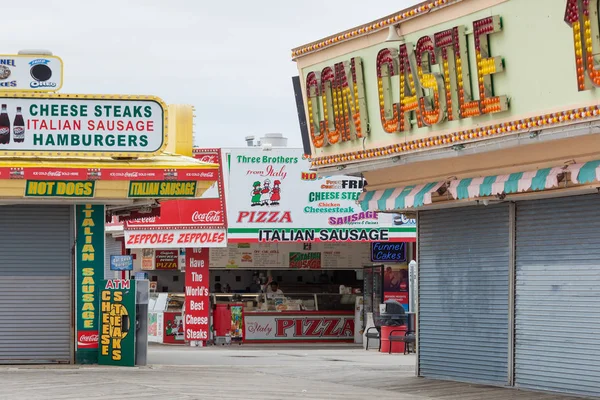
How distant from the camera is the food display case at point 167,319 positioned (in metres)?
34.1

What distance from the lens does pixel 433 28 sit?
648 inches

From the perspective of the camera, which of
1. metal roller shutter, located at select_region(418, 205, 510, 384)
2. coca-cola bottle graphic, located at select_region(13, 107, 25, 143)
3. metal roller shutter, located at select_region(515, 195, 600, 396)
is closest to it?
metal roller shutter, located at select_region(515, 195, 600, 396)

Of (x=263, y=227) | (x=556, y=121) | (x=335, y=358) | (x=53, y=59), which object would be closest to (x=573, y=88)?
(x=556, y=121)

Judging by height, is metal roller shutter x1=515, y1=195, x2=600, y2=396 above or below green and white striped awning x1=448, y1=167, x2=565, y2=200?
below

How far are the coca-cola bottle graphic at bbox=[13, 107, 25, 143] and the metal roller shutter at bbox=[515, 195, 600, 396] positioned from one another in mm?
8759

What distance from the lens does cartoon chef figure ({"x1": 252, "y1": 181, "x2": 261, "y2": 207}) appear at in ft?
107

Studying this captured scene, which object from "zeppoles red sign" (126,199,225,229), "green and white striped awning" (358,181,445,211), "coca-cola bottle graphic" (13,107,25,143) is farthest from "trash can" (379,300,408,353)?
"coca-cola bottle graphic" (13,107,25,143)

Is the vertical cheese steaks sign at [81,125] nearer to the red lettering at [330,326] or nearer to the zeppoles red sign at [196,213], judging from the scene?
the zeppoles red sign at [196,213]

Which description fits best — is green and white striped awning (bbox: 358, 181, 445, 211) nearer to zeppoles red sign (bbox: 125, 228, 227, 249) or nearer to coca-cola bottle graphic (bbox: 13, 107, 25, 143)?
coca-cola bottle graphic (bbox: 13, 107, 25, 143)

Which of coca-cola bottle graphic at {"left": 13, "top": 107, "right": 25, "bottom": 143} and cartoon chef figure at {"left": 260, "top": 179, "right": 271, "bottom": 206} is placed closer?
coca-cola bottle graphic at {"left": 13, "top": 107, "right": 25, "bottom": 143}

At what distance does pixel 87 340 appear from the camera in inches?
829

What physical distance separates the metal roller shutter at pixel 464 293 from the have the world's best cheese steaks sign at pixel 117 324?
5.23m

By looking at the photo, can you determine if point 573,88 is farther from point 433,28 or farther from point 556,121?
point 433,28

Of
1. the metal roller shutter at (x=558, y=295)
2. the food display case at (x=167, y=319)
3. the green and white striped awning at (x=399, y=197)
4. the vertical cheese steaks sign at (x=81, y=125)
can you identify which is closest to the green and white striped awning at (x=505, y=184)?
the green and white striped awning at (x=399, y=197)
